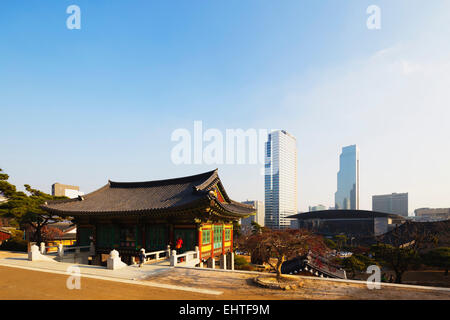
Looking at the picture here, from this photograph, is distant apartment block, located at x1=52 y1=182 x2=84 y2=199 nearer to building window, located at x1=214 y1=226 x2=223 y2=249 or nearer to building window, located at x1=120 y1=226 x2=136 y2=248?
building window, located at x1=120 y1=226 x2=136 y2=248

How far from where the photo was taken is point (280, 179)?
170 meters

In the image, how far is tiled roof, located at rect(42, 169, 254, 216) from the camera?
2302 cm

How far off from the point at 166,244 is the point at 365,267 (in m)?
21.6

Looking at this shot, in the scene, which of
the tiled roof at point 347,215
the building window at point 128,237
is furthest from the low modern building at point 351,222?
the building window at point 128,237

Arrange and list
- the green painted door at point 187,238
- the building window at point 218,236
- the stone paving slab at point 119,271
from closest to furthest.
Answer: the stone paving slab at point 119,271 < the green painted door at point 187,238 < the building window at point 218,236

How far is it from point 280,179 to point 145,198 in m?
150

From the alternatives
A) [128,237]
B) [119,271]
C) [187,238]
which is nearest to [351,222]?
[187,238]

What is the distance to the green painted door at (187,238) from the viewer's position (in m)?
21.6

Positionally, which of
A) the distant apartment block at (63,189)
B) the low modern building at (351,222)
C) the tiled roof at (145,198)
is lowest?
the low modern building at (351,222)

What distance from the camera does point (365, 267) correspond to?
27.7 meters

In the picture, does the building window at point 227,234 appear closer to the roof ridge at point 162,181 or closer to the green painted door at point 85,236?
the roof ridge at point 162,181
